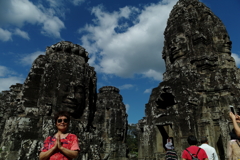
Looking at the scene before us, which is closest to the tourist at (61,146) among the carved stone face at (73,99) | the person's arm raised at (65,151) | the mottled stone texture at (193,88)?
the person's arm raised at (65,151)

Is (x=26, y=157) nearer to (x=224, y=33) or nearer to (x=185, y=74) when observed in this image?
(x=185, y=74)

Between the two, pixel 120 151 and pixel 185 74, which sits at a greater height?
pixel 185 74

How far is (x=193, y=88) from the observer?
10.5 m

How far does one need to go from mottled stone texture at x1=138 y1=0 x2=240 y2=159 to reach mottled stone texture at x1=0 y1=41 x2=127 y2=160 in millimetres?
5580

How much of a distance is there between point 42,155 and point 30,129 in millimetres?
3092

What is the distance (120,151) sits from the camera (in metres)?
16.6

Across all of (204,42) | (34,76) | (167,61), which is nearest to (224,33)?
(204,42)

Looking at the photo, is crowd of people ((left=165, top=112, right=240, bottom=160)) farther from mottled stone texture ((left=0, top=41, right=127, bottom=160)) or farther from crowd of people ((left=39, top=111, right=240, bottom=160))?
mottled stone texture ((left=0, top=41, right=127, bottom=160))

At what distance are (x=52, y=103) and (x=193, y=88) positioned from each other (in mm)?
8146

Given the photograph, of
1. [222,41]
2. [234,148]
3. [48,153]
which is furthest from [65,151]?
[222,41]

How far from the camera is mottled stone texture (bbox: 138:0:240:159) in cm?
936

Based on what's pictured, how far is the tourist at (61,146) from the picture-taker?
2014 mm

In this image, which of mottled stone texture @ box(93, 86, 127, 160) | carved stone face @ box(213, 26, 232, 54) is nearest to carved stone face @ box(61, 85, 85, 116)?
carved stone face @ box(213, 26, 232, 54)

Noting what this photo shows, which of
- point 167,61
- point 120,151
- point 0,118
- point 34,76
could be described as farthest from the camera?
point 120,151
